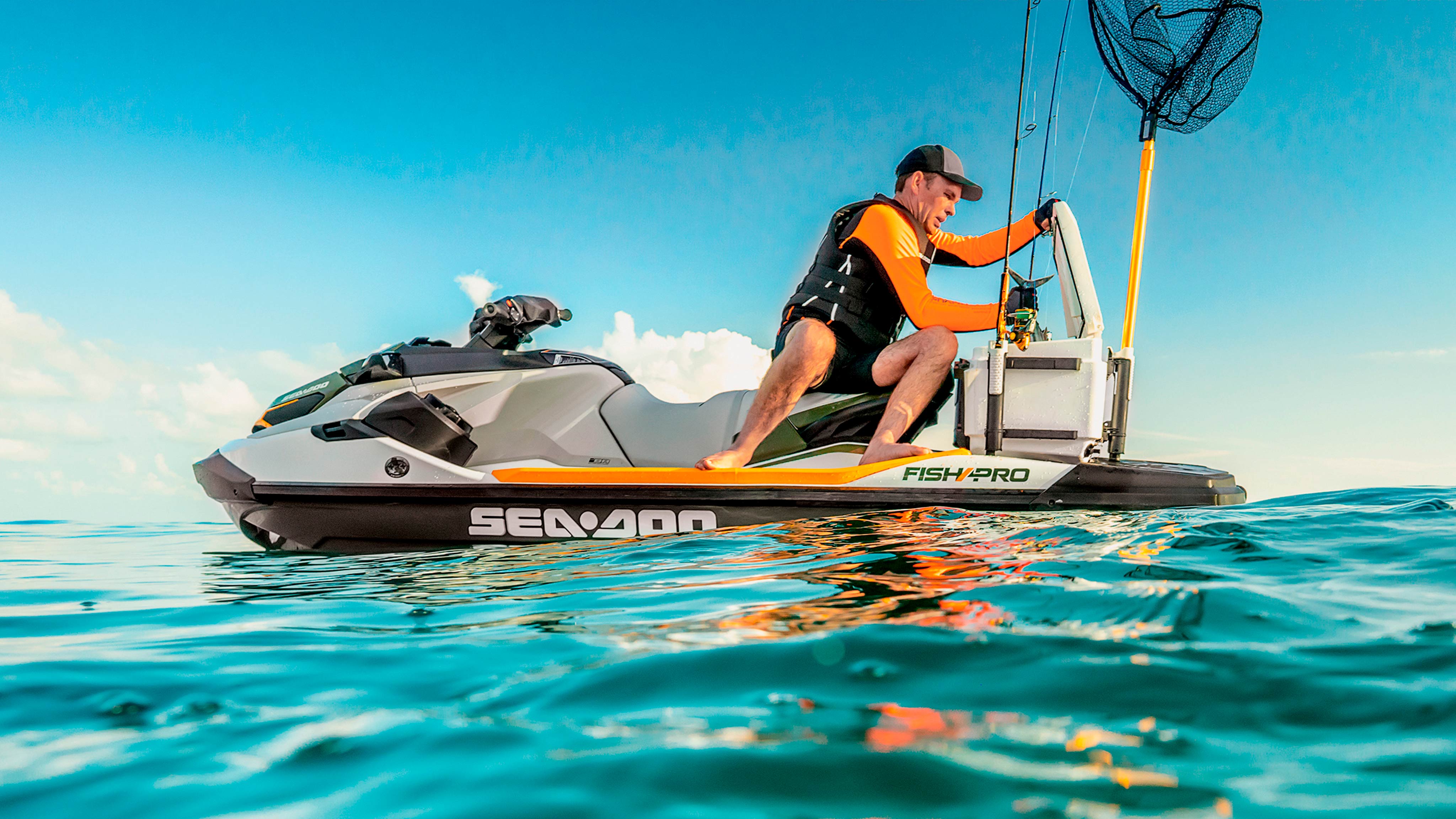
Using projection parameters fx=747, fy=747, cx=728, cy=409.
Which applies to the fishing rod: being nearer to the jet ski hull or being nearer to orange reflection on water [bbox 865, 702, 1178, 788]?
the jet ski hull

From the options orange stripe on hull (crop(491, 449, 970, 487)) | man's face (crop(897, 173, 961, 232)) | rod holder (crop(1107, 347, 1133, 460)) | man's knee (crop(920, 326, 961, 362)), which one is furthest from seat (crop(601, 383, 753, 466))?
rod holder (crop(1107, 347, 1133, 460))

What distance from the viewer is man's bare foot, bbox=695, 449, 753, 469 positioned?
3.54 metres

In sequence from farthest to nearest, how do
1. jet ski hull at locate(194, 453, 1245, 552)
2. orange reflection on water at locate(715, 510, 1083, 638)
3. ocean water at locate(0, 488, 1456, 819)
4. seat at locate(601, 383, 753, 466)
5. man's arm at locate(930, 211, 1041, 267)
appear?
man's arm at locate(930, 211, 1041, 267), seat at locate(601, 383, 753, 466), jet ski hull at locate(194, 453, 1245, 552), orange reflection on water at locate(715, 510, 1083, 638), ocean water at locate(0, 488, 1456, 819)

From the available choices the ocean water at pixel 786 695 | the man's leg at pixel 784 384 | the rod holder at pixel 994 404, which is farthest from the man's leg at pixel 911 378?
the ocean water at pixel 786 695

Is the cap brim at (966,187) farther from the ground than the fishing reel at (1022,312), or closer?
farther from the ground

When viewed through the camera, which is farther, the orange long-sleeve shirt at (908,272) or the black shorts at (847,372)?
the black shorts at (847,372)

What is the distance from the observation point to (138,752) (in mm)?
936

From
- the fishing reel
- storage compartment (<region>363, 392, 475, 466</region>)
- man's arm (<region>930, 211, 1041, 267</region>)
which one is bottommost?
storage compartment (<region>363, 392, 475, 466</region>)

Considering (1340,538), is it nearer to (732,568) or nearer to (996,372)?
(996,372)

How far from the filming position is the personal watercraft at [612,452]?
3.24 meters

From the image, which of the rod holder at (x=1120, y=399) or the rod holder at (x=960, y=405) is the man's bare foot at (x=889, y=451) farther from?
the rod holder at (x=1120, y=399)

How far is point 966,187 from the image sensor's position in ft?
12.5

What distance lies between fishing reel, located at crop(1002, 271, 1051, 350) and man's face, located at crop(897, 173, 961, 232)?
633mm

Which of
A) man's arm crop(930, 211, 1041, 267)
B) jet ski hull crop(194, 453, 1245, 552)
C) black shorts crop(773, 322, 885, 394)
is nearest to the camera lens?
jet ski hull crop(194, 453, 1245, 552)
